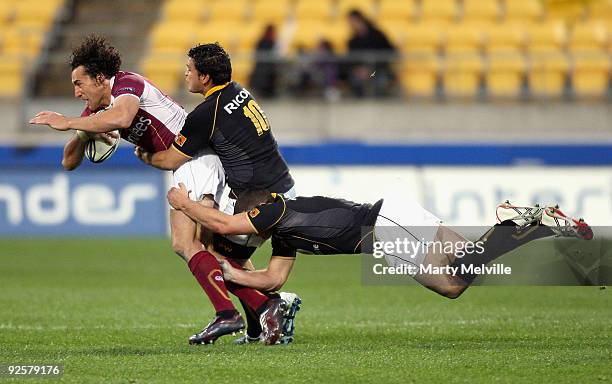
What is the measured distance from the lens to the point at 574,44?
18.6 metres

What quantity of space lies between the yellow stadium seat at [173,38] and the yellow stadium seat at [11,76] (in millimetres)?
2555

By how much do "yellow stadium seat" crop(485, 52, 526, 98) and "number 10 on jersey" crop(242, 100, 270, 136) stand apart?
9.90 meters

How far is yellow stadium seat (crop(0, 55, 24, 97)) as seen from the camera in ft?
57.7

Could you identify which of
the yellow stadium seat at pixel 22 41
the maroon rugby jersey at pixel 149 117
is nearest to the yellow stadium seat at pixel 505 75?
the yellow stadium seat at pixel 22 41

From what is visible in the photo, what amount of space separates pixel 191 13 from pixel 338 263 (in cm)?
728

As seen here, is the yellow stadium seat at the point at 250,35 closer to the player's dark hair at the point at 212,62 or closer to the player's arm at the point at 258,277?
the player's dark hair at the point at 212,62

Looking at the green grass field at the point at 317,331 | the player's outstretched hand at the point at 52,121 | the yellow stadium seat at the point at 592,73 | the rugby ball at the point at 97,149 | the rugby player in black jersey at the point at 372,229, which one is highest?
the yellow stadium seat at the point at 592,73

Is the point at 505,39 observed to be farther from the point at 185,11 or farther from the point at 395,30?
the point at 185,11

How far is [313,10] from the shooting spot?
64.0 feet

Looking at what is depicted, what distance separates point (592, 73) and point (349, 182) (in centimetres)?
396

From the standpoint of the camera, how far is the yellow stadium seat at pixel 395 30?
18.7 m

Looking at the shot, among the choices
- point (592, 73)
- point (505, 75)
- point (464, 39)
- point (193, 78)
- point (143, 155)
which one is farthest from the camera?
point (464, 39)

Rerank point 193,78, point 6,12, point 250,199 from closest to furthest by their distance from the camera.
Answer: point 193,78, point 250,199, point 6,12

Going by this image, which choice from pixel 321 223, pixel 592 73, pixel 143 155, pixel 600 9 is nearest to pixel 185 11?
pixel 600 9
